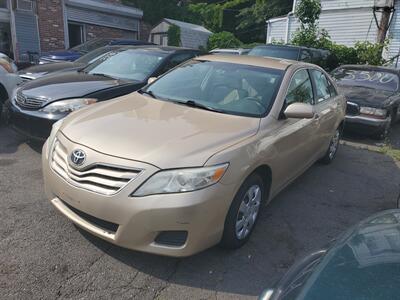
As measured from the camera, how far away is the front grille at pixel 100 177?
2.57 m

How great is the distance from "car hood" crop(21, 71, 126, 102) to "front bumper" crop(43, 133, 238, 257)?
2282mm

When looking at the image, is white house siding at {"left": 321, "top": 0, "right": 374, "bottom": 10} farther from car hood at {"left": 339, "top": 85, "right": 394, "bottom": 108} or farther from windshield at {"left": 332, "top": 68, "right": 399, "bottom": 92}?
car hood at {"left": 339, "top": 85, "right": 394, "bottom": 108}

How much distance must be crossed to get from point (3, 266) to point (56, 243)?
42 cm

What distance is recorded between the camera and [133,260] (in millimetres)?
2871

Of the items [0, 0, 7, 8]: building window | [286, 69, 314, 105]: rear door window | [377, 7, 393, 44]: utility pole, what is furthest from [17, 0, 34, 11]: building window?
[286, 69, 314, 105]: rear door window

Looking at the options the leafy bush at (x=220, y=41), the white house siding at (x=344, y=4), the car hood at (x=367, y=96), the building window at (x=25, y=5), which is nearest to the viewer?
the car hood at (x=367, y=96)

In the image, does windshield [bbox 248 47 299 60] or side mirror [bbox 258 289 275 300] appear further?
windshield [bbox 248 47 299 60]

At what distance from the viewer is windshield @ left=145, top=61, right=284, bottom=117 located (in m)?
3.58

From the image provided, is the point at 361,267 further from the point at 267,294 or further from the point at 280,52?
the point at 280,52

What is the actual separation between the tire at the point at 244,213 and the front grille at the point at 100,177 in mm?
836

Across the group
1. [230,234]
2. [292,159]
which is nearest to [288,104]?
[292,159]

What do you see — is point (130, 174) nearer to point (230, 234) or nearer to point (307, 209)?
point (230, 234)

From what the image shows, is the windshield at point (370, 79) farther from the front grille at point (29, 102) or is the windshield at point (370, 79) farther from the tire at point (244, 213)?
the front grille at point (29, 102)

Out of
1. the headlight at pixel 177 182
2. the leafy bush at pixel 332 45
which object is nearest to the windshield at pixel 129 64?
the headlight at pixel 177 182
